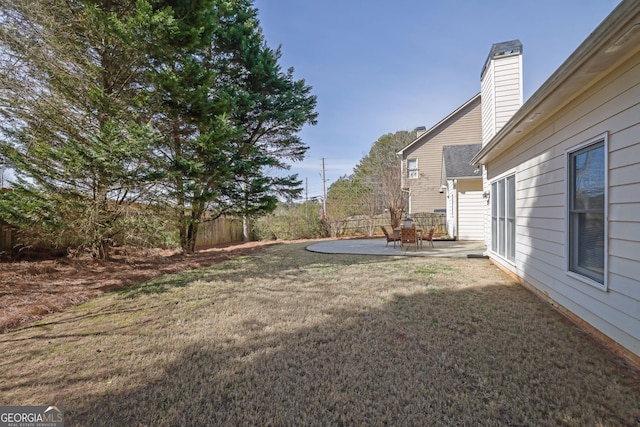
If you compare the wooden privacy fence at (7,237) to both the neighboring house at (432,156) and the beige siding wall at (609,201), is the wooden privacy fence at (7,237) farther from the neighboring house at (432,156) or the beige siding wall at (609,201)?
the neighboring house at (432,156)

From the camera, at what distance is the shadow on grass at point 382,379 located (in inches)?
71.3

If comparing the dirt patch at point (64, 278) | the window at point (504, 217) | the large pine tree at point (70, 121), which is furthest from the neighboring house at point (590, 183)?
the large pine tree at point (70, 121)

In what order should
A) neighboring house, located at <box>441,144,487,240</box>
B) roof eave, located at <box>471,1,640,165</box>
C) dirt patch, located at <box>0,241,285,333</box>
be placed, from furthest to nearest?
neighboring house, located at <box>441,144,487,240</box> < dirt patch, located at <box>0,241,285,333</box> < roof eave, located at <box>471,1,640,165</box>

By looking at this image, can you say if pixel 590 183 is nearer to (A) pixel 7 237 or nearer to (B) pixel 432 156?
(A) pixel 7 237

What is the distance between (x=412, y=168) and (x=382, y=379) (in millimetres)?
16311

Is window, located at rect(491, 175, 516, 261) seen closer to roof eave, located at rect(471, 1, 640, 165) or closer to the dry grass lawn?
roof eave, located at rect(471, 1, 640, 165)

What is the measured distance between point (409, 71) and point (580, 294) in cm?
1133

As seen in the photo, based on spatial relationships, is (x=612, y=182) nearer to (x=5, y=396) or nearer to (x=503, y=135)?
(x=503, y=135)

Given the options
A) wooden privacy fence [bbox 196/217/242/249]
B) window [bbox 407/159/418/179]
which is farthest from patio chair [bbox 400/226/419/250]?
window [bbox 407/159/418/179]

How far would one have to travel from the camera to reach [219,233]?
47.0 feet

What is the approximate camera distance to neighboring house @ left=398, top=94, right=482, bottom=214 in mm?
16266

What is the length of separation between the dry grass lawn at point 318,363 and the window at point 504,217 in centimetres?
176

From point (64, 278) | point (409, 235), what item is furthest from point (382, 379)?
point (409, 235)

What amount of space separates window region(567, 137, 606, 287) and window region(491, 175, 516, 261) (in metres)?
2.19
